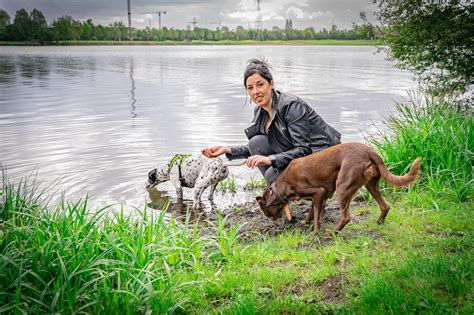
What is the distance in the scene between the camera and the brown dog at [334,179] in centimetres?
517

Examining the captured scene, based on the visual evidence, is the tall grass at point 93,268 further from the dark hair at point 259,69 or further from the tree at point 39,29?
the tree at point 39,29

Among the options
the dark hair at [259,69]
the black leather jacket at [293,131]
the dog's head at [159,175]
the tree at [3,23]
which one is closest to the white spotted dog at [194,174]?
the dog's head at [159,175]

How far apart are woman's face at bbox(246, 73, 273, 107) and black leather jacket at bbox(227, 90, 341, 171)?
0.40 feet

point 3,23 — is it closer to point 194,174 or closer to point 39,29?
point 39,29

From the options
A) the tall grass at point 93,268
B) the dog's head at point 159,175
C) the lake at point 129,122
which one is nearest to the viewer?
the tall grass at point 93,268

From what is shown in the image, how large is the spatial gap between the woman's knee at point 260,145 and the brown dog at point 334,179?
0.69m

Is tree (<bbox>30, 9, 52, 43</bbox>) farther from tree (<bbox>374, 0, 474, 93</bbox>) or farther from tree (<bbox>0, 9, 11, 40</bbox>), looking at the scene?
tree (<bbox>374, 0, 474, 93</bbox>)

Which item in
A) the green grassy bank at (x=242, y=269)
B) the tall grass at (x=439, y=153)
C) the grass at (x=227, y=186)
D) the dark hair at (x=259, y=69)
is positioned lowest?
the grass at (x=227, y=186)

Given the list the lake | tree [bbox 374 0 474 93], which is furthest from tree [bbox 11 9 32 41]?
tree [bbox 374 0 474 93]

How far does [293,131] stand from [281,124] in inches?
7.1

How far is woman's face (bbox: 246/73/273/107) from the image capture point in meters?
5.95

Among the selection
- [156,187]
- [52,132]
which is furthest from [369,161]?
[52,132]

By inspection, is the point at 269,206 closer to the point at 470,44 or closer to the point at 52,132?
the point at 470,44

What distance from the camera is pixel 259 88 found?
5957mm
